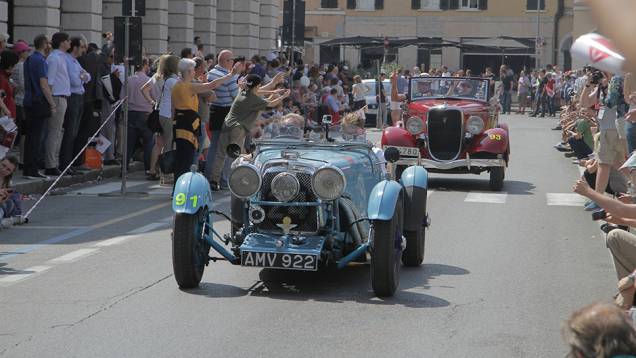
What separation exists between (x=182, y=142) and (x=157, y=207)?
891mm

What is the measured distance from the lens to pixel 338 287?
30.4ft

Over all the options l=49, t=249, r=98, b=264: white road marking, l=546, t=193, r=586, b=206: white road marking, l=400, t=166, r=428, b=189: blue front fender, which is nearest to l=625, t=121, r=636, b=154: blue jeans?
l=546, t=193, r=586, b=206: white road marking

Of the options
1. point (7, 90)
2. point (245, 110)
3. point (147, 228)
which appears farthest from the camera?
point (245, 110)

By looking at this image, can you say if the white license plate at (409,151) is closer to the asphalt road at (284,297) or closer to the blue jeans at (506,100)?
the asphalt road at (284,297)

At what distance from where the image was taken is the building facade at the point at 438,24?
75.6 m

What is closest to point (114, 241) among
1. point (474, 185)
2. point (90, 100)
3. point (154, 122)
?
point (154, 122)

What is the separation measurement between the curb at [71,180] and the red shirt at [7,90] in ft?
3.22

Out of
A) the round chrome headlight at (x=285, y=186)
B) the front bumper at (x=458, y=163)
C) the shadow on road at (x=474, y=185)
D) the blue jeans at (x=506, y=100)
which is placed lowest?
the shadow on road at (x=474, y=185)

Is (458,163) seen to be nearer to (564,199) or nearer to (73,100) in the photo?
(564,199)

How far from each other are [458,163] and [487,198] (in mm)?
1619

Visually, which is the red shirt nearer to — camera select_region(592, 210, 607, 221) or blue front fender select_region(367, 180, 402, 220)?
blue front fender select_region(367, 180, 402, 220)

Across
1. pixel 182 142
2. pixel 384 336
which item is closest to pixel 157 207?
pixel 182 142

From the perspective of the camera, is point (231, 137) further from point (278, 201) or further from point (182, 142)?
point (278, 201)

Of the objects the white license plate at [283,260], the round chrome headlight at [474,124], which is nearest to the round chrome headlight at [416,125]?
the round chrome headlight at [474,124]
